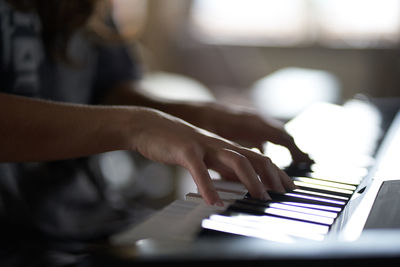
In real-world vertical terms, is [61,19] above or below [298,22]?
below

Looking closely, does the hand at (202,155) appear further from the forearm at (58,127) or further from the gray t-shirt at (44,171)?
the gray t-shirt at (44,171)

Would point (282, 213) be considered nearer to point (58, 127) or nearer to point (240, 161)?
point (240, 161)

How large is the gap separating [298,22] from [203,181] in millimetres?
3247

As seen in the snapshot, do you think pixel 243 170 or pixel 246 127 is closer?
pixel 243 170

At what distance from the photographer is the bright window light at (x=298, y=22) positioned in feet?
11.2

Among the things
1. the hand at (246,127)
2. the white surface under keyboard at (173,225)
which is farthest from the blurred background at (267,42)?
the white surface under keyboard at (173,225)

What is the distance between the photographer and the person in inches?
21.7

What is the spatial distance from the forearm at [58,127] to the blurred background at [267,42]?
2.64 metres

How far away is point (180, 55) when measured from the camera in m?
3.74

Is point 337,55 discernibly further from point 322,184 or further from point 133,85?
point 322,184

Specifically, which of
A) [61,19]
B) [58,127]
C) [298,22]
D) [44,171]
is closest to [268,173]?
[58,127]

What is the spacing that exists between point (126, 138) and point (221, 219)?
17 cm

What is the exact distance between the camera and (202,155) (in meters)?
0.54

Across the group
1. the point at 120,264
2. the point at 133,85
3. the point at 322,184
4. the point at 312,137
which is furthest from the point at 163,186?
the point at 120,264
